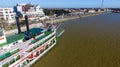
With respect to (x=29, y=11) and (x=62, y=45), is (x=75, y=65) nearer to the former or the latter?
(x=62, y=45)

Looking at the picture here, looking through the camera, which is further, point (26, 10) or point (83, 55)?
point (26, 10)

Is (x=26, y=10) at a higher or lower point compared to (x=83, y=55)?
higher

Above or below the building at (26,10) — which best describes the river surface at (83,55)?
below

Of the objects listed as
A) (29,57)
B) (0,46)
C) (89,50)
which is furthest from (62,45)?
(0,46)

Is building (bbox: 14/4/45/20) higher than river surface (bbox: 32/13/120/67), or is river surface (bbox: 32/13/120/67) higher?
building (bbox: 14/4/45/20)

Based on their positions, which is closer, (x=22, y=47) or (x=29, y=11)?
(x=22, y=47)

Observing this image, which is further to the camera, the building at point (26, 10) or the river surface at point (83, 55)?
the building at point (26, 10)

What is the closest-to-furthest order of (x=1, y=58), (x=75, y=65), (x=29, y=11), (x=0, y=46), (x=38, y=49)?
(x=1, y=58) < (x=0, y=46) < (x=75, y=65) < (x=38, y=49) < (x=29, y=11)

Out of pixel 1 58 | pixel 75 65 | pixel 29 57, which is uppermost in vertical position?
pixel 1 58

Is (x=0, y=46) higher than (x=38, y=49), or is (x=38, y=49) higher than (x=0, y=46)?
(x=0, y=46)

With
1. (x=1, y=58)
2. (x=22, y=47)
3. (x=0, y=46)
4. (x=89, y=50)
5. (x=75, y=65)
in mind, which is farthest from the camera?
(x=89, y=50)

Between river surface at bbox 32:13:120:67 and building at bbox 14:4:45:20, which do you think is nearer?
river surface at bbox 32:13:120:67
